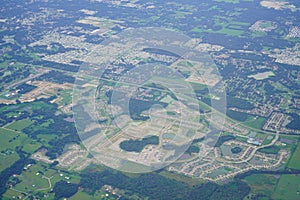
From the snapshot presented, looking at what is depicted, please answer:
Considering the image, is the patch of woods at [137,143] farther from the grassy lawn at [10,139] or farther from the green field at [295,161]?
the green field at [295,161]

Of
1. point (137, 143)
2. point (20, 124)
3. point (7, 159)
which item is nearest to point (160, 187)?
point (137, 143)

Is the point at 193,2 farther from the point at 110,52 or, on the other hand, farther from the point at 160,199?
the point at 160,199

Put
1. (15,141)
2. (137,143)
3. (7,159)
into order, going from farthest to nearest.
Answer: (15,141) → (137,143) → (7,159)

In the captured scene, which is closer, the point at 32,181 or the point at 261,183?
the point at 261,183

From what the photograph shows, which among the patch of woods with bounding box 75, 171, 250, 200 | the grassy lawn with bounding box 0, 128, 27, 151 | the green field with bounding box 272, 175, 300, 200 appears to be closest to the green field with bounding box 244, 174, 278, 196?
the green field with bounding box 272, 175, 300, 200

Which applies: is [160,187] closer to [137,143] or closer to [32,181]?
[137,143]

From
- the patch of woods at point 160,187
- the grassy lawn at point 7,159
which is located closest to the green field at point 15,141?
the grassy lawn at point 7,159

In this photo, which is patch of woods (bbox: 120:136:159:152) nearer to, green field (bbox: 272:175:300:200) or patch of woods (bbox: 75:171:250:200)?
patch of woods (bbox: 75:171:250:200)

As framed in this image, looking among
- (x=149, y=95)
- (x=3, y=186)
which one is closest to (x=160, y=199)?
(x=3, y=186)
